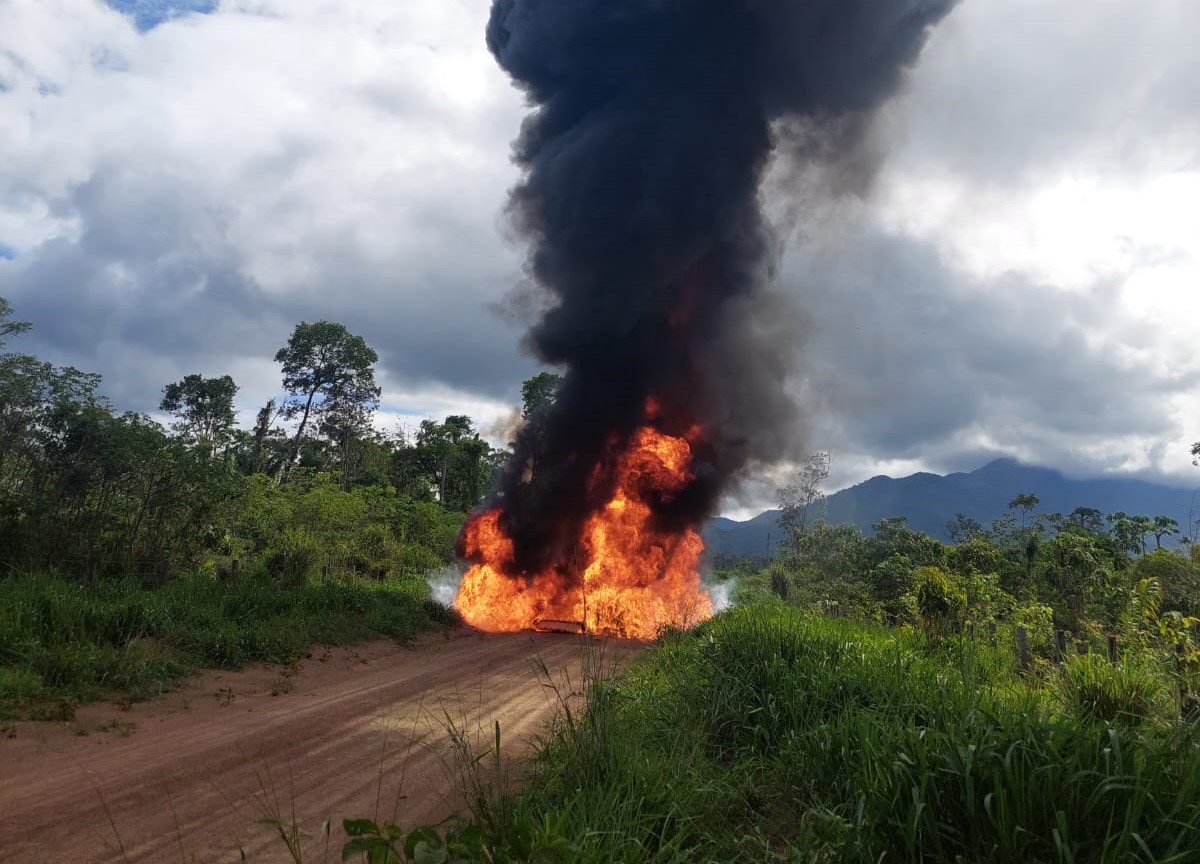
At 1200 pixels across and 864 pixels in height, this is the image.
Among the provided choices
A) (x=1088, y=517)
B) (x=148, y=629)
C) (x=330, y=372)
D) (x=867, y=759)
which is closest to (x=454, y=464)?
(x=330, y=372)

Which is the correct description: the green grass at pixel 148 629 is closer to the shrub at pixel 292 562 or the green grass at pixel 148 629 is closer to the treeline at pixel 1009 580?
the shrub at pixel 292 562

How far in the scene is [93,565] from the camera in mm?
13359

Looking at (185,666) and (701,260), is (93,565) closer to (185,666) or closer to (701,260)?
(185,666)

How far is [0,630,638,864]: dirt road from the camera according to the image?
14.6 feet

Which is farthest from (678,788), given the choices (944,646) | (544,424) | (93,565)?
(544,424)

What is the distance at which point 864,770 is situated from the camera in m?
3.87

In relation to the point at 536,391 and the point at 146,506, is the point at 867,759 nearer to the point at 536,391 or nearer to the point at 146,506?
the point at 146,506

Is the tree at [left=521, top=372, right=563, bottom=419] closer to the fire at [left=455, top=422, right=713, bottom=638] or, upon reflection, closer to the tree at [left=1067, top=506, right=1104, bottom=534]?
the fire at [left=455, top=422, right=713, bottom=638]

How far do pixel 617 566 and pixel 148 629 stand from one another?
12.1 m

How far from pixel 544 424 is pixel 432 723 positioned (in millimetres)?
14798

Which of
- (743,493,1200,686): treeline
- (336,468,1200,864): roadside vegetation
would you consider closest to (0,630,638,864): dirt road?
(336,468,1200,864): roadside vegetation

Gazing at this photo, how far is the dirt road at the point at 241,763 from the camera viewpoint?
175 inches

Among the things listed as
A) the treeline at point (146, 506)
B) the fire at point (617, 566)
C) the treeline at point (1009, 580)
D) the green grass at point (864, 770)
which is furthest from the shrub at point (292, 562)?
the treeline at point (1009, 580)

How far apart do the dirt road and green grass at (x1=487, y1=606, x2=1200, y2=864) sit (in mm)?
1206
